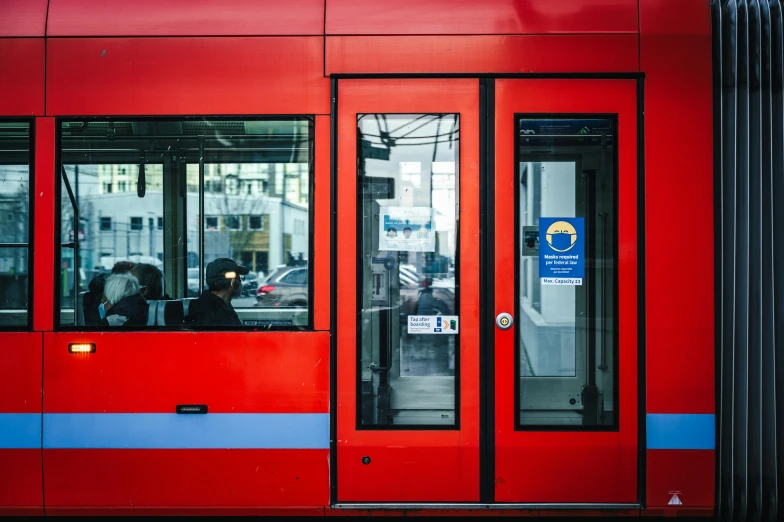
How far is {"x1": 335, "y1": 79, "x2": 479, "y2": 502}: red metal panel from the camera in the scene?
9.79 feet

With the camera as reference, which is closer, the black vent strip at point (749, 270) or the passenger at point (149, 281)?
the black vent strip at point (749, 270)

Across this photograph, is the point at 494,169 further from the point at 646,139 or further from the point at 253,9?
the point at 253,9

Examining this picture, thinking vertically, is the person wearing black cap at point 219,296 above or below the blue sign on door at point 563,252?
below

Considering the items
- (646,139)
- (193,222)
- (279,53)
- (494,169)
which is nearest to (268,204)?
(193,222)

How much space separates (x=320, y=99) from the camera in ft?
9.86

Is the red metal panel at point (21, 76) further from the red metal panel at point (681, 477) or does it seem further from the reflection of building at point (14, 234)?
the red metal panel at point (681, 477)

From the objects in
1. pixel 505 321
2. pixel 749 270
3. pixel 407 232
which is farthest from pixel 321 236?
pixel 749 270

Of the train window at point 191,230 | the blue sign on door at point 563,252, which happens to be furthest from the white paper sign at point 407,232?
the blue sign on door at point 563,252

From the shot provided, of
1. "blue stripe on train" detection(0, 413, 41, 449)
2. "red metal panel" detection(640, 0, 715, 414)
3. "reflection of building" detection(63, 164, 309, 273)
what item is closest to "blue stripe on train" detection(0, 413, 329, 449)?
"blue stripe on train" detection(0, 413, 41, 449)

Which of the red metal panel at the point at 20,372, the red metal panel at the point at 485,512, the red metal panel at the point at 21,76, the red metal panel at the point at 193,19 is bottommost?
the red metal panel at the point at 485,512

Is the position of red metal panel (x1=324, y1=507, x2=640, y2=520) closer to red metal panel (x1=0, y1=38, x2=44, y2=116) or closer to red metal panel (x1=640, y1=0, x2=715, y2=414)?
red metal panel (x1=640, y1=0, x2=715, y2=414)

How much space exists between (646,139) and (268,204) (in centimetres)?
222

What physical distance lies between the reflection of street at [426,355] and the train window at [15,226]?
2206 mm

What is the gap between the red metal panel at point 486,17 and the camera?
2996mm
